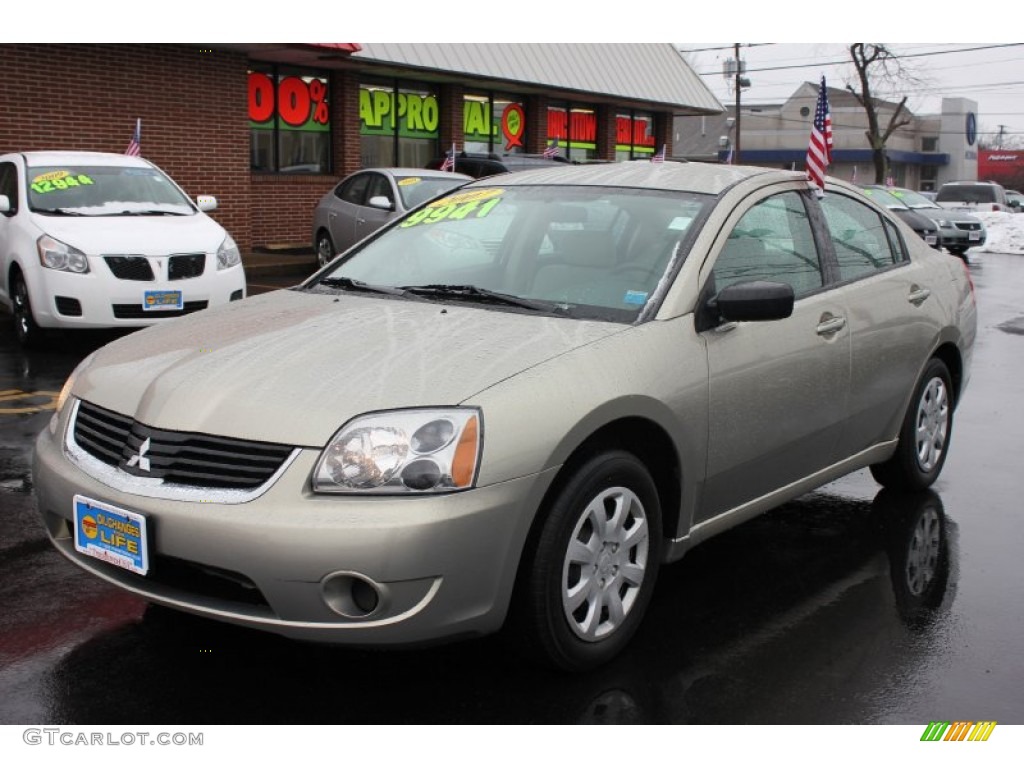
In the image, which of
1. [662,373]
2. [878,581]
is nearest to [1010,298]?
[878,581]

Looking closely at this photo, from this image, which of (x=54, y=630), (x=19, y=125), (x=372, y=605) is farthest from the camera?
(x=19, y=125)

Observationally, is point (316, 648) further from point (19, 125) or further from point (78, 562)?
point (19, 125)

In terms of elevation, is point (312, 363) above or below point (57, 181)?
below

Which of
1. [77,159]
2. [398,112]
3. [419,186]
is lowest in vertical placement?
[419,186]

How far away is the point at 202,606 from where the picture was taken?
320 cm

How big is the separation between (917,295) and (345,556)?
3308mm

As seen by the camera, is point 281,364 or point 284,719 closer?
point 284,719

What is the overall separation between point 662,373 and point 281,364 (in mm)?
1201

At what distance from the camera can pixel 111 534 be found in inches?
130

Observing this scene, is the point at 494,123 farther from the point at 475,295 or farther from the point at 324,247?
the point at 475,295

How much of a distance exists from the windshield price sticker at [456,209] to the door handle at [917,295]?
1.93 m

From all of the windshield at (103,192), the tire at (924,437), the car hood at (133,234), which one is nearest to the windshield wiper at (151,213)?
the windshield at (103,192)

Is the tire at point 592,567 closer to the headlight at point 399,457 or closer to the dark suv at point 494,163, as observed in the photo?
the headlight at point 399,457

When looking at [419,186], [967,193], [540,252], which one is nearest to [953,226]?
[967,193]
